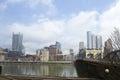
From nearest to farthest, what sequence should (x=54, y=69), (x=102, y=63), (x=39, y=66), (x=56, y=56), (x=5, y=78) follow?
1. (x=5, y=78)
2. (x=102, y=63)
3. (x=54, y=69)
4. (x=39, y=66)
5. (x=56, y=56)

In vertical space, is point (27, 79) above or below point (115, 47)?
below

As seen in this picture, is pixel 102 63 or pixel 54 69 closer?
pixel 102 63

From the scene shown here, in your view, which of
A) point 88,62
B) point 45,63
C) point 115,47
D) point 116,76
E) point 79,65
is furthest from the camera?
point 45,63

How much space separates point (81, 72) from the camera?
43.5 feet

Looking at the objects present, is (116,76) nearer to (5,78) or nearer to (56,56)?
(5,78)

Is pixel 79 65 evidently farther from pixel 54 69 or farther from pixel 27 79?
pixel 54 69

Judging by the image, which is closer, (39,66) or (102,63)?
(102,63)

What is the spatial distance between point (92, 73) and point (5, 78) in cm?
520

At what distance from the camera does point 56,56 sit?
5945 inches

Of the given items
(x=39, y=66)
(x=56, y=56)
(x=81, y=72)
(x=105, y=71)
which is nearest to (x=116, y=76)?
(x=105, y=71)

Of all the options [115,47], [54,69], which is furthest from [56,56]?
[115,47]

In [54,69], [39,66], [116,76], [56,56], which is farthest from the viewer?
[56,56]

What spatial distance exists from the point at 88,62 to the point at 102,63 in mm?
1363

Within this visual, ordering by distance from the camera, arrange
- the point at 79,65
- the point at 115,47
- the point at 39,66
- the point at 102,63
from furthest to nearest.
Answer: the point at 39,66
the point at 115,47
the point at 79,65
the point at 102,63
